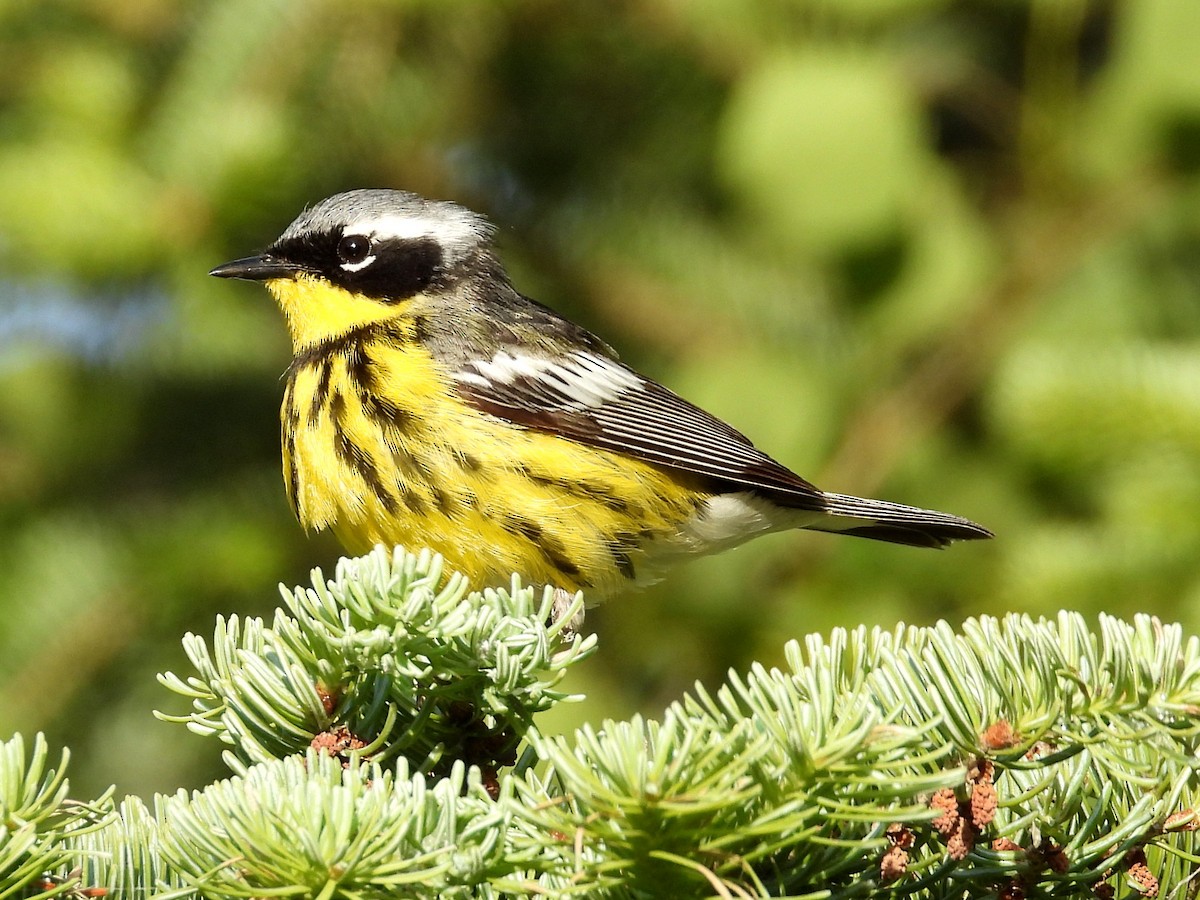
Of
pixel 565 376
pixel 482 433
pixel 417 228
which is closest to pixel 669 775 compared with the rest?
pixel 482 433

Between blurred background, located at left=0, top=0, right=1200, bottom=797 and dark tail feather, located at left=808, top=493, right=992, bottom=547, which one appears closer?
blurred background, located at left=0, top=0, right=1200, bottom=797

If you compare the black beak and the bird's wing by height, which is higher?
the black beak

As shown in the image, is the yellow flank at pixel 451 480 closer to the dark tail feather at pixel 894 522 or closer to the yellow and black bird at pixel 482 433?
the yellow and black bird at pixel 482 433

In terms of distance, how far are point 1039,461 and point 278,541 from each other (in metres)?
2.05

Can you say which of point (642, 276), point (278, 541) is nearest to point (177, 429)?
point (278, 541)

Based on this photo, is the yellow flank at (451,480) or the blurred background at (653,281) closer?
the yellow flank at (451,480)

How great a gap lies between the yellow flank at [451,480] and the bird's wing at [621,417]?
55 millimetres

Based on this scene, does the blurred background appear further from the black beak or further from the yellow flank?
the yellow flank

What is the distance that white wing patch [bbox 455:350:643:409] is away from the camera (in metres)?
3.57

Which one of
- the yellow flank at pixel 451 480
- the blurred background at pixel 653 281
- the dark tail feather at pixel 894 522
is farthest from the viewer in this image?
the dark tail feather at pixel 894 522

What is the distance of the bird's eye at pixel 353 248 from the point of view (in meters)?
3.80

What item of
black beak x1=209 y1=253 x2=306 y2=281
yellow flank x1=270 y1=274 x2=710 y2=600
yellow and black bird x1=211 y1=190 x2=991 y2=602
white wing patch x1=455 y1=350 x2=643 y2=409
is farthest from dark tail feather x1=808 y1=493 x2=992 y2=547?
black beak x1=209 y1=253 x2=306 y2=281

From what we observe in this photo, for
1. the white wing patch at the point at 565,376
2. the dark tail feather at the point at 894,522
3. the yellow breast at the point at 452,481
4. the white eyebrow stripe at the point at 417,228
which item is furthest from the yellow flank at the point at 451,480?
the dark tail feather at the point at 894,522

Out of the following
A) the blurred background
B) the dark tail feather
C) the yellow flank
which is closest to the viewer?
the yellow flank
